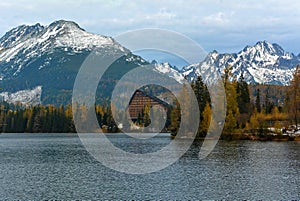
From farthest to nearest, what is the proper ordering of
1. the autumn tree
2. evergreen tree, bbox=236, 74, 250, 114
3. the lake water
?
evergreen tree, bbox=236, 74, 250, 114 → the autumn tree → the lake water

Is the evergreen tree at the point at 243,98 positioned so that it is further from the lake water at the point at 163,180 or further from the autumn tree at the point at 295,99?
the lake water at the point at 163,180

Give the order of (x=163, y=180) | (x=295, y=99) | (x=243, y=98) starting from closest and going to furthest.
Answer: (x=163, y=180)
(x=295, y=99)
(x=243, y=98)

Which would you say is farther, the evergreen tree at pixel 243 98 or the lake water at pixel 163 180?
the evergreen tree at pixel 243 98

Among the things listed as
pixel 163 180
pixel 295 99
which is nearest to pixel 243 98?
pixel 295 99

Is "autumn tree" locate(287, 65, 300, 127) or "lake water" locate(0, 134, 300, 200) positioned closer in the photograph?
"lake water" locate(0, 134, 300, 200)

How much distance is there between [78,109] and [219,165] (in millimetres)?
144083

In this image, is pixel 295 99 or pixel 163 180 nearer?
pixel 163 180

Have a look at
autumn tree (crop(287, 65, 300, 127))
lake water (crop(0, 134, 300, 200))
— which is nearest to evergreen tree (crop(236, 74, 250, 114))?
autumn tree (crop(287, 65, 300, 127))

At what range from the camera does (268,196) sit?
119 ft

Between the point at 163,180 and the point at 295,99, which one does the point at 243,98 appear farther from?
the point at 163,180

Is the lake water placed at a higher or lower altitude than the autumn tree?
lower

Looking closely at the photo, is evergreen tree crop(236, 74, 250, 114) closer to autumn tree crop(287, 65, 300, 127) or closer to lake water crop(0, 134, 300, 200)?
autumn tree crop(287, 65, 300, 127)

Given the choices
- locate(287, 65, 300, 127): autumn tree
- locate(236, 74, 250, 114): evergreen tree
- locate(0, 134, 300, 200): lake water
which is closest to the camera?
locate(0, 134, 300, 200): lake water

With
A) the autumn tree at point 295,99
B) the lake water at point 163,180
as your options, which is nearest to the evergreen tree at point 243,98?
the autumn tree at point 295,99
